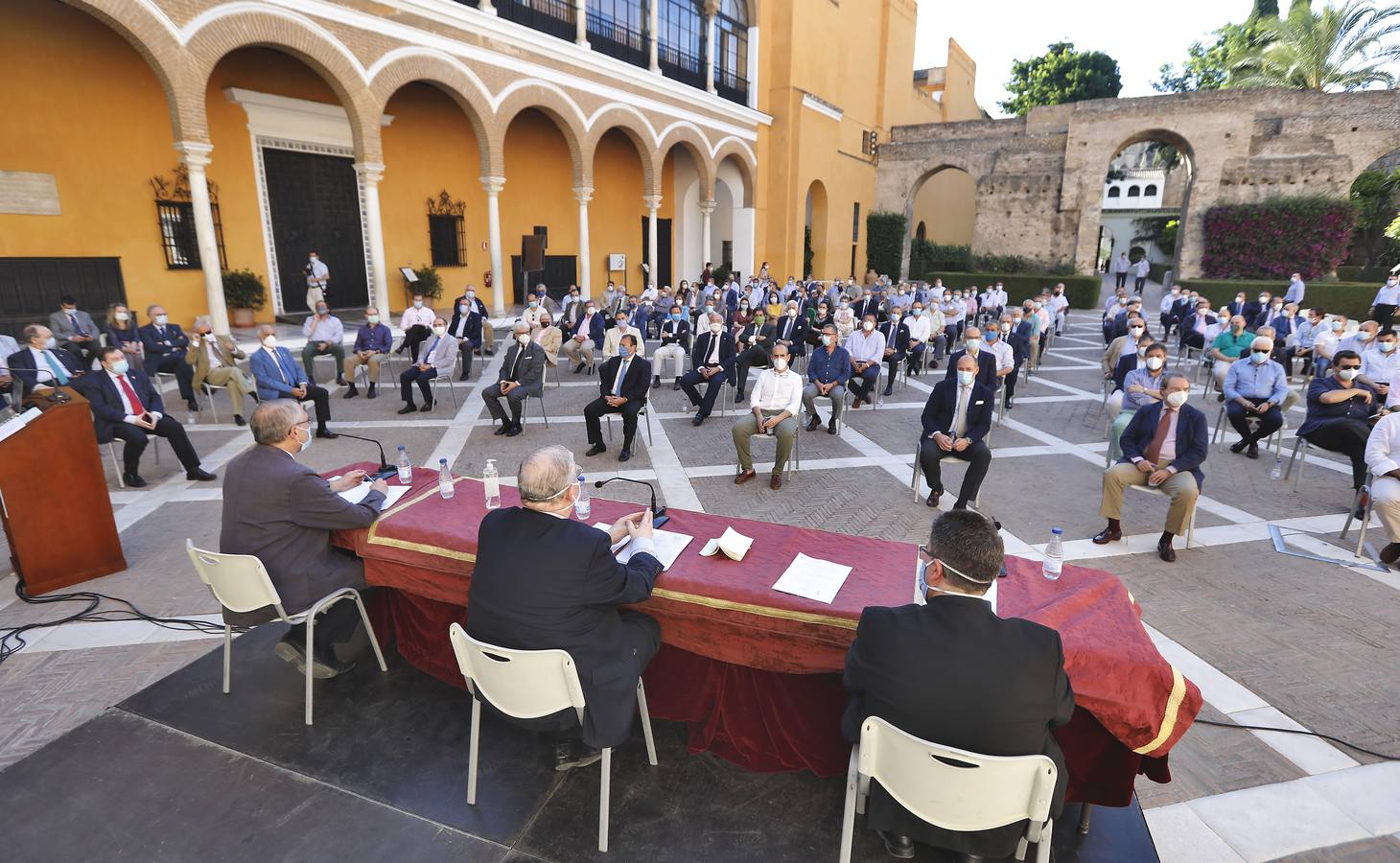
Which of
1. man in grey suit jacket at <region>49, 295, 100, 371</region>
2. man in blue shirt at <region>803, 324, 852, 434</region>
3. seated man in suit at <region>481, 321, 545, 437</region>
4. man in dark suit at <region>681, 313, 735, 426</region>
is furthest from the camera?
man in grey suit jacket at <region>49, 295, 100, 371</region>

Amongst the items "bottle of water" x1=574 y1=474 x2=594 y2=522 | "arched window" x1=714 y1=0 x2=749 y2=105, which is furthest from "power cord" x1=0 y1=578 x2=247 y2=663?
"arched window" x1=714 y1=0 x2=749 y2=105

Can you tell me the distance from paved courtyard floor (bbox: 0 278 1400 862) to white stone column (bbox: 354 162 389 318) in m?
4.78

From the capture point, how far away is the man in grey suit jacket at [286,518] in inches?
136

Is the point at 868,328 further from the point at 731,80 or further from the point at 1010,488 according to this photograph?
the point at 731,80

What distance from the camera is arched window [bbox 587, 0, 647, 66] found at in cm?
1823

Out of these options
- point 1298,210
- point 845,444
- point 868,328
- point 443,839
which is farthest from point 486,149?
point 1298,210

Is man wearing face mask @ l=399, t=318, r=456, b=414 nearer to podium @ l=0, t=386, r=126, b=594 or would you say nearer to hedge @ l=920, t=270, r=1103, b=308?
podium @ l=0, t=386, r=126, b=594

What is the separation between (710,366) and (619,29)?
1412 centimetres

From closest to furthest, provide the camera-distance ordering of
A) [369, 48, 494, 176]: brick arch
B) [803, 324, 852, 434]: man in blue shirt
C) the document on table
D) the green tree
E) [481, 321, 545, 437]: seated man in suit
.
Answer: the document on table, [481, 321, 545, 437]: seated man in suit, [803, 324, 852, 434]: man in blue shirt, [369, 48, 494, 176]: brick arch, the green tree

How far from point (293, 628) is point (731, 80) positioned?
78.4 ft

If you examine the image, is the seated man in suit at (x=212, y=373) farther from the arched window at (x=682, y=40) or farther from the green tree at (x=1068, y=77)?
the green tree at (x=1068, y=77)

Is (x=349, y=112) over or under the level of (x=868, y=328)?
over

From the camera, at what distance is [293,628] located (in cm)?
383

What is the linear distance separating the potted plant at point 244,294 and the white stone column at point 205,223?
1710 millimetres
